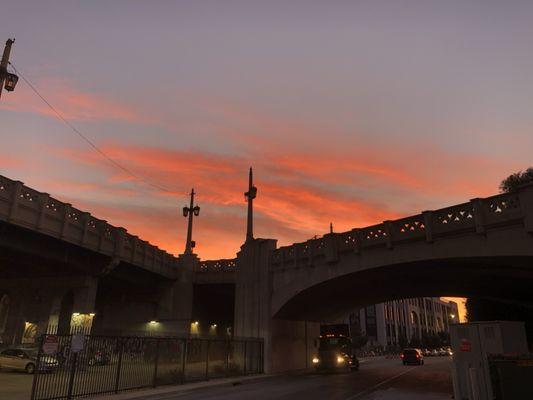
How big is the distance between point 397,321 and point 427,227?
417 feet

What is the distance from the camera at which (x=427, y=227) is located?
24.0 m

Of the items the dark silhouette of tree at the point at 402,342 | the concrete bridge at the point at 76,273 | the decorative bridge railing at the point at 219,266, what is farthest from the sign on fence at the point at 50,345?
the dark silhouette of tree at the point at 402,342

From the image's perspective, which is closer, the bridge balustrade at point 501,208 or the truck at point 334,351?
the bridge balustrade at point 501,208

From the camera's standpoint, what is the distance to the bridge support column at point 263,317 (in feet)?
117

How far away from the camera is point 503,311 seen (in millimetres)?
40031

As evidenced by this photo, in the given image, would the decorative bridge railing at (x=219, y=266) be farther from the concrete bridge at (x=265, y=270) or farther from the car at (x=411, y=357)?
the car at (x=411, y=357)

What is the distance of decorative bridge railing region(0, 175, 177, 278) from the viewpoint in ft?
85.9

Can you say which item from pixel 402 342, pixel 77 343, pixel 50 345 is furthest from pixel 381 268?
pixel 402 342

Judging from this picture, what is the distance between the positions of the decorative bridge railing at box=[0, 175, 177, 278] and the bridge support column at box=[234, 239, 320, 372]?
28.4 feet

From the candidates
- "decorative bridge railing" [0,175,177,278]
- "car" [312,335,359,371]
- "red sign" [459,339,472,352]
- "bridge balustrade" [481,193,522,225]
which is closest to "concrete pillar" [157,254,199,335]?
"decorative bridge railing" [0,175,177,278]

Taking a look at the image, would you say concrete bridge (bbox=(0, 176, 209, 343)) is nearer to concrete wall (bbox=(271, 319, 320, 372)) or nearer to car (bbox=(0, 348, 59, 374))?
car (bbox=(0, 348, 59, 374))

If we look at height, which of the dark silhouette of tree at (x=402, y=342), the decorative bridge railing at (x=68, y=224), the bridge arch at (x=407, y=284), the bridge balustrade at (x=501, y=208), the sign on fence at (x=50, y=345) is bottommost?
Answer: the sign on fence at (x=50, y=345)

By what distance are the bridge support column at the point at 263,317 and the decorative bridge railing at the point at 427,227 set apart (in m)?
3.56

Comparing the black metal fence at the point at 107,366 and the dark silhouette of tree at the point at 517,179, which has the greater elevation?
the dark silhouette of tree at the point at 517,179
